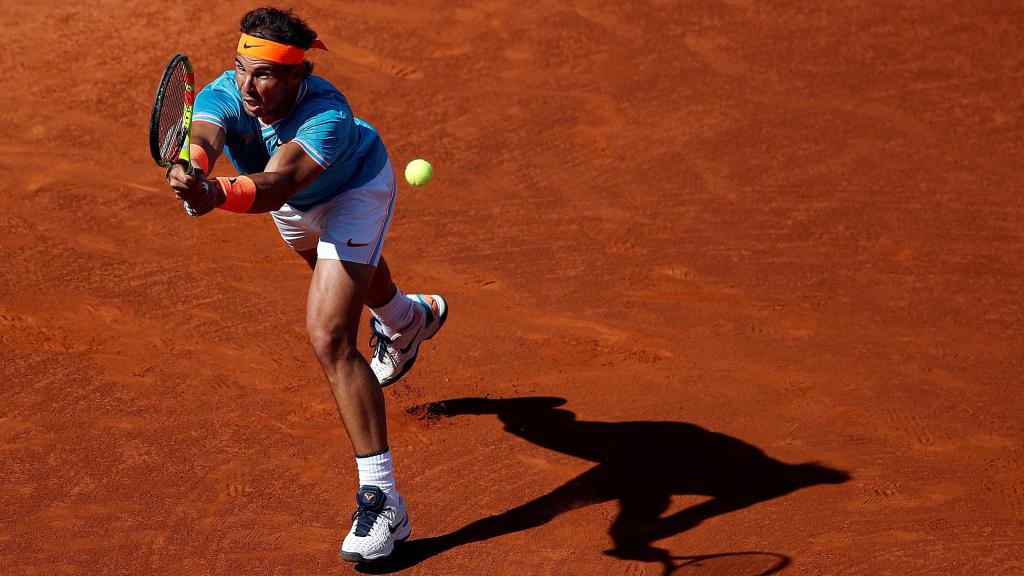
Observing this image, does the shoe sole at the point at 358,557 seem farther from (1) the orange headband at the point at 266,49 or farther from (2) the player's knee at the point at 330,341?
(1) the orange headband at the point at 266,49

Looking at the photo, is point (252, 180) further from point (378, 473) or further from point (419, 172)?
point (419, 172)

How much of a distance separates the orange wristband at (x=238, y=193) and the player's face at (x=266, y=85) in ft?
1.77

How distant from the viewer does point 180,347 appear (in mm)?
6598

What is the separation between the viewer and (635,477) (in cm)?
575

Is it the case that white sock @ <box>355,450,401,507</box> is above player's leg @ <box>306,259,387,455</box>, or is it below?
below

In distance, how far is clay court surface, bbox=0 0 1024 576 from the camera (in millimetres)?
5363

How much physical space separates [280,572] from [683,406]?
2.37m

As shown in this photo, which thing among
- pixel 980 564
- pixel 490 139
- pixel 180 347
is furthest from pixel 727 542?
pixel 490 139

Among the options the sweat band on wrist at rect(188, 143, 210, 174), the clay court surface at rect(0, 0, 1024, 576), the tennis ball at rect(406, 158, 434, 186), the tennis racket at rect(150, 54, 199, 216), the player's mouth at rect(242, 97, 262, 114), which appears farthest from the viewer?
the tennis ball at rect(406, 158, 434, 186)

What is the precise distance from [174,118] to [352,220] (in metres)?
0.88

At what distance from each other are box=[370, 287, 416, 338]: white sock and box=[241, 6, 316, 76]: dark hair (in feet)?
5.11

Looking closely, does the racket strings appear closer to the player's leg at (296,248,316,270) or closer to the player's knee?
the player's knee

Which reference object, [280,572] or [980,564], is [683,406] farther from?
[280,572]

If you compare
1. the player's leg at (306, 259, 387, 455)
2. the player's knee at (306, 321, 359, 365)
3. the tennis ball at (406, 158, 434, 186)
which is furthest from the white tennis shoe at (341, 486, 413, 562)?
the tennis ball at (406, 158, 434, 186)
